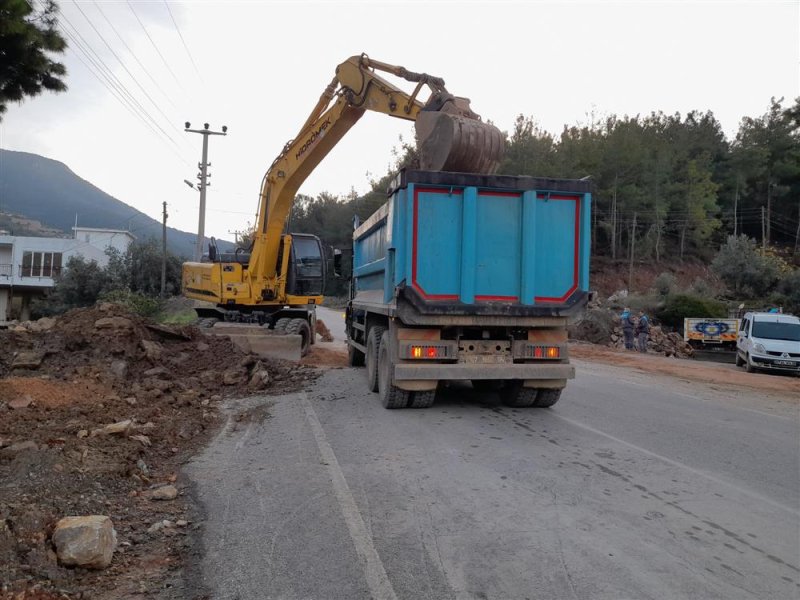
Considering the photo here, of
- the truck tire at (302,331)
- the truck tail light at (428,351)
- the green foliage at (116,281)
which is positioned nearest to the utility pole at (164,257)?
the green foliage at (116,281)

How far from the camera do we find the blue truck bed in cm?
776

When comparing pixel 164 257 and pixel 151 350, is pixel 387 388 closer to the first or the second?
pixel 151 350

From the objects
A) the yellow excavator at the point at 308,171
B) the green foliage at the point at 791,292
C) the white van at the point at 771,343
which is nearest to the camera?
the yellow excavator at the point at 308,171

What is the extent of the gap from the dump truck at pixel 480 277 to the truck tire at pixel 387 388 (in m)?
0.02

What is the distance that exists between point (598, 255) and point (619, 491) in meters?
52.9

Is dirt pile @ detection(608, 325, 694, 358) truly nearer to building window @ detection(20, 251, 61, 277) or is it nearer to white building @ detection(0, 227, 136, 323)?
white building @ detection(0, 227, 136, 323)

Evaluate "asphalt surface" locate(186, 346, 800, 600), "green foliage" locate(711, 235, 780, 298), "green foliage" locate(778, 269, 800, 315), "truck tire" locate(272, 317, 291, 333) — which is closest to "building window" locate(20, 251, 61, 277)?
"truck tire" locate(272, 317, 291, 333)

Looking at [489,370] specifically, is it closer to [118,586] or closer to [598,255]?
[118,586]

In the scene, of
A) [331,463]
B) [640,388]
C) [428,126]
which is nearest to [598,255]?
[640,388]

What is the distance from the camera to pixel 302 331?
15344mm

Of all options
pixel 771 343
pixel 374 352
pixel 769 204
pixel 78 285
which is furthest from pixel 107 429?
pixel 769 204

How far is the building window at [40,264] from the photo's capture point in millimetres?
52219

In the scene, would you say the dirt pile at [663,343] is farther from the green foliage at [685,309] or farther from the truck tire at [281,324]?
the truck tire at [281,324]

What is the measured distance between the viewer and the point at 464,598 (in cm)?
336
